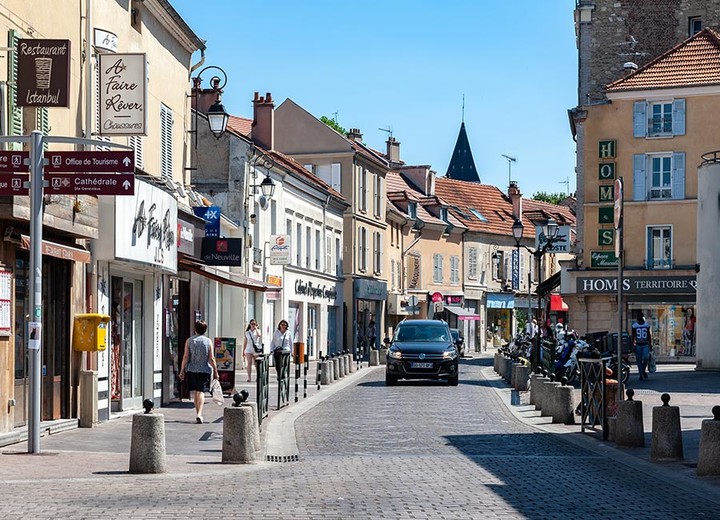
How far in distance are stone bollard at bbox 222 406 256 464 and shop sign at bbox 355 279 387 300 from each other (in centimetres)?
5108

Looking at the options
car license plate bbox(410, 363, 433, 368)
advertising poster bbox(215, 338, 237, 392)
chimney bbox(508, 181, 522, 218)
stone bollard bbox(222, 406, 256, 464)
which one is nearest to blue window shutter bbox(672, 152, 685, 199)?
car license plate bbox(410, 363, 433, 368)

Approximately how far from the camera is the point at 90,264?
1992 centimetres

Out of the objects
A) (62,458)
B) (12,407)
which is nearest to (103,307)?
(12,407)

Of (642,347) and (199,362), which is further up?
(199,362)

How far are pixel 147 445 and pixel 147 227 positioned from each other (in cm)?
869

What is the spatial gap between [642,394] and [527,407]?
13.7 feet

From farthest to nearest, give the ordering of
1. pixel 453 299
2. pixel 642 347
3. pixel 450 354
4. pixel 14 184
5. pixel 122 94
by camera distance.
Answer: pixel 453 299 → pixel 642 347 → pixel 450 354 → pixel 122 94 → pixel 14 184

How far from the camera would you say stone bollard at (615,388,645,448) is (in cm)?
1667

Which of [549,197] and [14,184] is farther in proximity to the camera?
[549,197]

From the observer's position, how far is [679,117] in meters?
53.9

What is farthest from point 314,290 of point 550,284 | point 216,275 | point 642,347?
point 216,275

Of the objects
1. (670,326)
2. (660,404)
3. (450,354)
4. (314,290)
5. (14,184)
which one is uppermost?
(14,184)

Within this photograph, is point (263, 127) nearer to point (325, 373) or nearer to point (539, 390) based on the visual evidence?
point (325, 373)

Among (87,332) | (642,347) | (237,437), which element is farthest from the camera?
(642,347)
